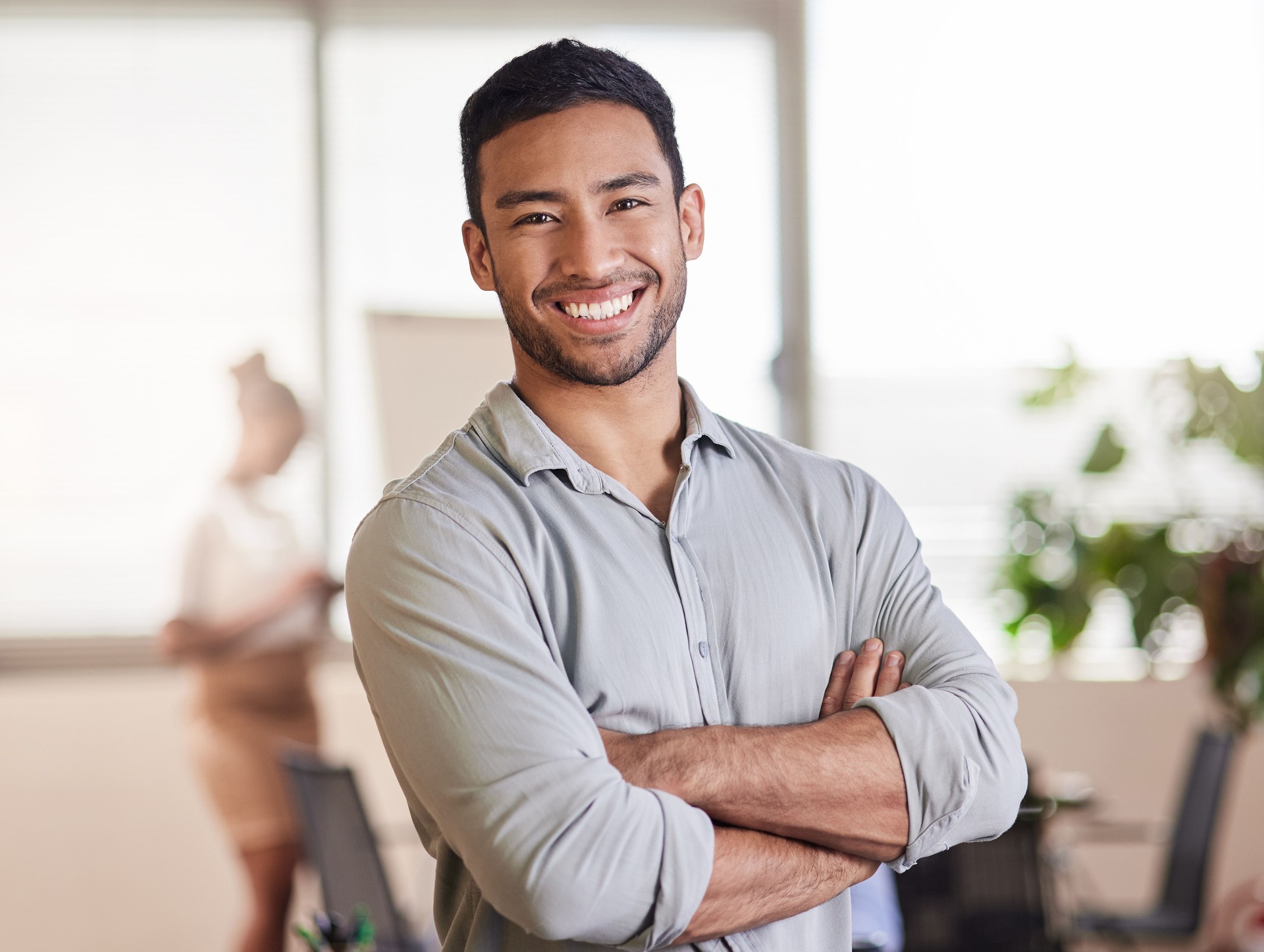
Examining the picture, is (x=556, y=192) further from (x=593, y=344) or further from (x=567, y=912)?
(x=567, y=912)

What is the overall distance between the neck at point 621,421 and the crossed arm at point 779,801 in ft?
0.96

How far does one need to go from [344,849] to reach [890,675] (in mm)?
2127

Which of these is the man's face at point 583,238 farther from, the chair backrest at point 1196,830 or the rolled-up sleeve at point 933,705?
the chair backrest at point 1196,830

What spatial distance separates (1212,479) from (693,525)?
13.7 ft

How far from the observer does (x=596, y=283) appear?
1312mm

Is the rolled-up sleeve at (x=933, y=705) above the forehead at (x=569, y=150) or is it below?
below

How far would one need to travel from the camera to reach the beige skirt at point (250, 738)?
384 cm

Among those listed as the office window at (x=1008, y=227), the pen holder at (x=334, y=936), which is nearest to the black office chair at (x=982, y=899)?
the pen holder at (x=334, y=936)

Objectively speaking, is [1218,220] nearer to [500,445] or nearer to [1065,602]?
[1065,602]

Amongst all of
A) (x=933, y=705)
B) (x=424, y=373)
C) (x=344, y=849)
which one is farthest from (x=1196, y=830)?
(x=933, y=705)

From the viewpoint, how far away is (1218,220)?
4906mm

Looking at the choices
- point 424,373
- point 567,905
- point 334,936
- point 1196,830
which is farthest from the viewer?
point 1196,830

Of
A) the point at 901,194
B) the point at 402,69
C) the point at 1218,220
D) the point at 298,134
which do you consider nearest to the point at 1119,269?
the point at 1218,220

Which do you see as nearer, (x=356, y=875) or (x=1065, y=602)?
(x=356, y=875)
